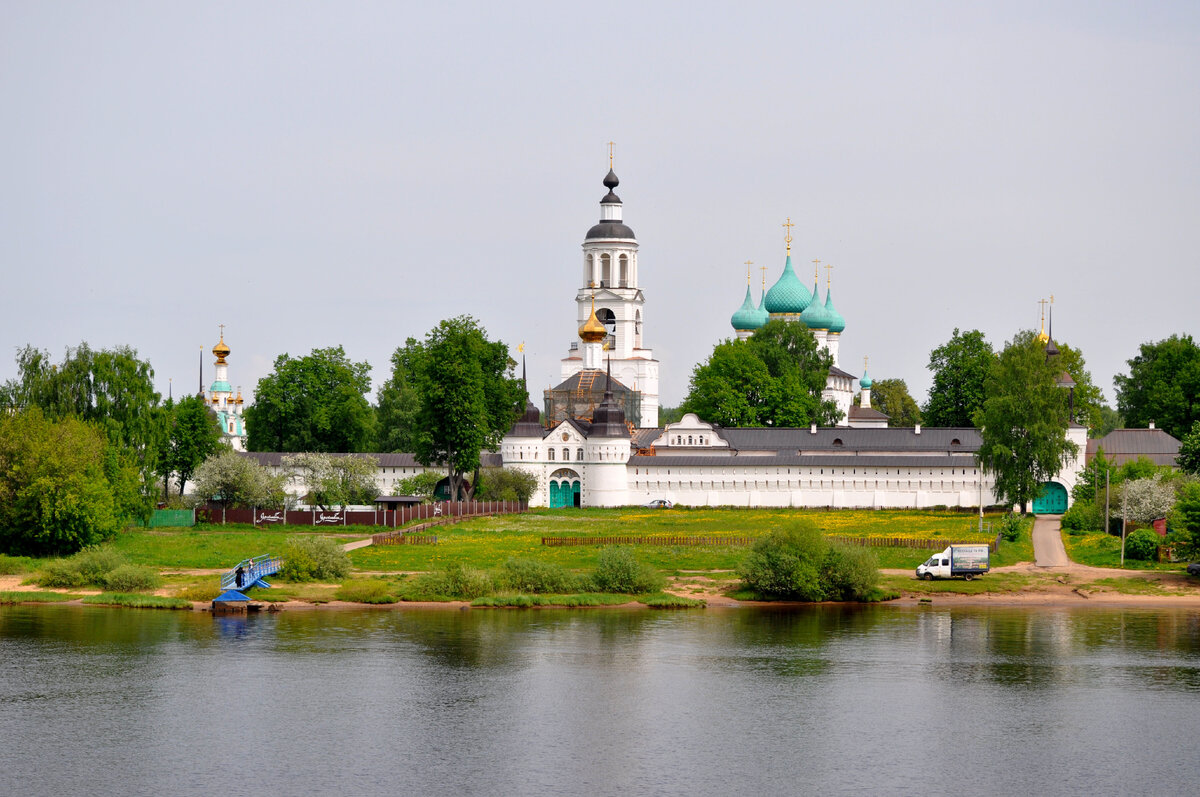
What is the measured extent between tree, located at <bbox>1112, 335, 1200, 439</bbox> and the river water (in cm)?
4800

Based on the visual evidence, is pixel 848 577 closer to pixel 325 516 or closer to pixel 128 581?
pixel 128 581

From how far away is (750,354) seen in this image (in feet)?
322

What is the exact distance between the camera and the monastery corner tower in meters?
102

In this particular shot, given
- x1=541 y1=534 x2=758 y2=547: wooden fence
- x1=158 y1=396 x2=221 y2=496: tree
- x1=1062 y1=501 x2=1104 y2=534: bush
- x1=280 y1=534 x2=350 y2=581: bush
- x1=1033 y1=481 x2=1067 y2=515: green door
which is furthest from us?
x1=158 y1=396 x2=221 y2=496: tree

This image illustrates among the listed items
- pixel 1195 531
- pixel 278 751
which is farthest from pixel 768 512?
pixel 278 751

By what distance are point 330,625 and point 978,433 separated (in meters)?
46.2

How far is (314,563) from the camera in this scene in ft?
167

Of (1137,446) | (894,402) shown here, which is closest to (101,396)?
(1137,446)

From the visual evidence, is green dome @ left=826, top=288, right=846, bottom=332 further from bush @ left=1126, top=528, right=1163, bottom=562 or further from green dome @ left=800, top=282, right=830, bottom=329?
bush @ left=1126, top=528, right=1163, bottom=562

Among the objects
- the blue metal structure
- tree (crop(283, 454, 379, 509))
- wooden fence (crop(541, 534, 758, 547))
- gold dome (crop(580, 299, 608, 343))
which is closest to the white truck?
wooden fence (crop(541, 534, 758, 547))

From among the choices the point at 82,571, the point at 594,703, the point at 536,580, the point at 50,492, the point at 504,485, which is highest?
the point at 504,485

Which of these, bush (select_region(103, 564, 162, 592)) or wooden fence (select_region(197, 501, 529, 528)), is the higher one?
wooden fence (select_region(197, 501, 529, 528))

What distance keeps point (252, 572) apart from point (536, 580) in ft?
28.8

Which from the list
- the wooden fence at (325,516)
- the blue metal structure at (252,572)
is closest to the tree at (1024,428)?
the wooden fence at (325,516)
